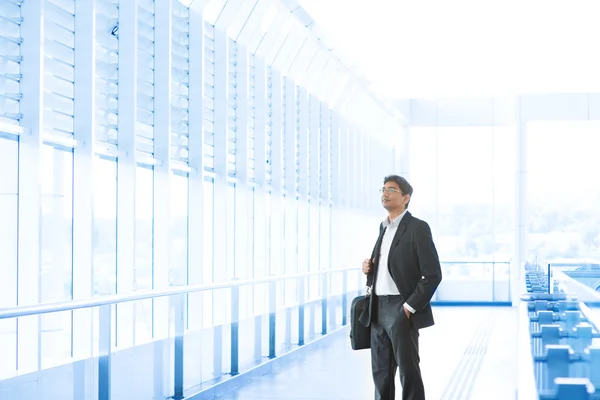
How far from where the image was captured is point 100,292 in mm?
7562

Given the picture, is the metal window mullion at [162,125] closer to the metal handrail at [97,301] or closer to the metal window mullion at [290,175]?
the metal handrail at [97,301]

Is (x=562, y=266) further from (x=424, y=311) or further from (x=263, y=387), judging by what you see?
(x=424, y=311)

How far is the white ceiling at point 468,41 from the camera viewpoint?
37.9ft

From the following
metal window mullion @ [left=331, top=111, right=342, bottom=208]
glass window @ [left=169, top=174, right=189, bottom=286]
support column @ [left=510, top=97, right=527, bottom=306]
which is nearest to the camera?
glass window @ [left=169, top=174, right=189, bottom=286]

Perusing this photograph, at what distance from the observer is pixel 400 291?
493cm

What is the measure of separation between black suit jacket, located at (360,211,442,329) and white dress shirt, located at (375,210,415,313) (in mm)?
41

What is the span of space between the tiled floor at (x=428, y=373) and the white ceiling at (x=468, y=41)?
13.2 feet

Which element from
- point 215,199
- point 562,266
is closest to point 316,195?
point 215,199

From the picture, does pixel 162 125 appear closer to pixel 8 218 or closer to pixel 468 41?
pixel 8 218

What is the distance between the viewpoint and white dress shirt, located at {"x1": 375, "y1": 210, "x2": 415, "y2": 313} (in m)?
5.00

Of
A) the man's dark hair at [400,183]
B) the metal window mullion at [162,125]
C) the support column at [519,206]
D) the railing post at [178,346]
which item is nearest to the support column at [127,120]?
the metal window mullion at [162,125]

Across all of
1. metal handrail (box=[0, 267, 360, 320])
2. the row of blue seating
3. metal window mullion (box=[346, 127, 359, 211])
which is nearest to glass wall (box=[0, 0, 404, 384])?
metal handrail (box=[0, 267, 360, 320])

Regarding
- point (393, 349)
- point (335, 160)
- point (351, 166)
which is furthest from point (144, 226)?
point (351, 166)

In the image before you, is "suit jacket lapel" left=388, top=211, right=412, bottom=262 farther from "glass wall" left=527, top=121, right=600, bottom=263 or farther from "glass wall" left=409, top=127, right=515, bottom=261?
"glass wall" left=409, top=127, right=515, bottom=261
